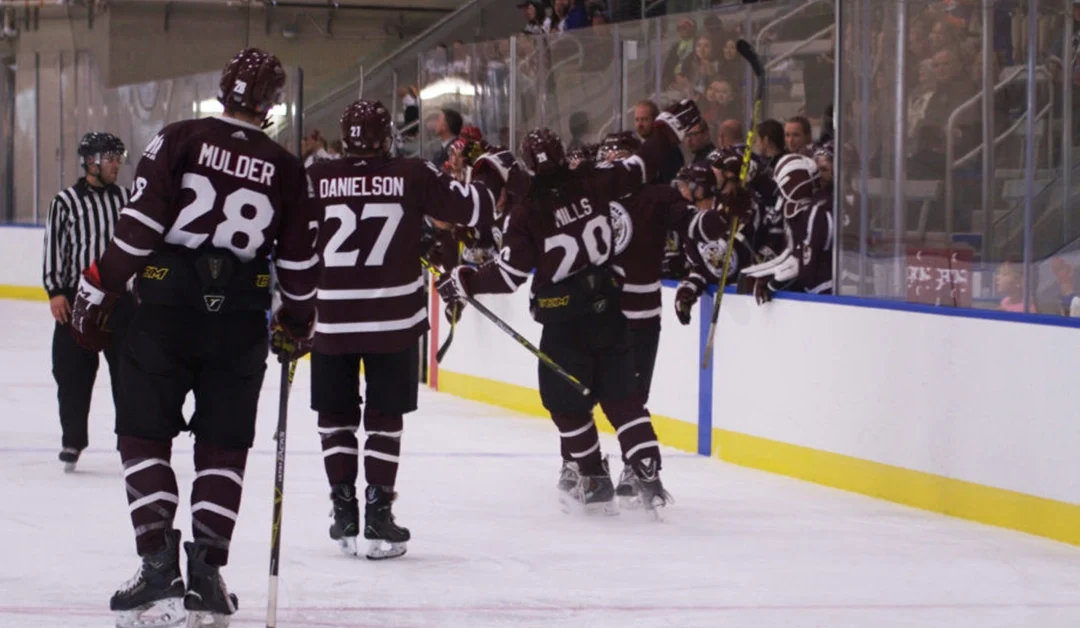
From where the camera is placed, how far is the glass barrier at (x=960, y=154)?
5270 mm

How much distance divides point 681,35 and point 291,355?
14.8ft

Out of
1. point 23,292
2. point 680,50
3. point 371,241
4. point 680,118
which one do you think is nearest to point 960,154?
point 680,118

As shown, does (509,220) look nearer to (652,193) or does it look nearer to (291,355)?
(652,193)

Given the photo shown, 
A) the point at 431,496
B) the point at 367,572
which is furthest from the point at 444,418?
the point at 367,572

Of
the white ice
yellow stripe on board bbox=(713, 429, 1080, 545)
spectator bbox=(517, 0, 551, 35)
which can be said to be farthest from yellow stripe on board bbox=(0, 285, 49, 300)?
yellow stripe on board bbox=(713, 429, 1080, 545)

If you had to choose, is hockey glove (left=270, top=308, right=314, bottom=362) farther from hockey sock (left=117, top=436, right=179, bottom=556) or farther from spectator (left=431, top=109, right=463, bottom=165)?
spectator (left=431, top=109, right=463, bottom=165)

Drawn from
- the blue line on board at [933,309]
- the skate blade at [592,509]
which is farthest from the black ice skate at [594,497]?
the blue line on board at [933,309]

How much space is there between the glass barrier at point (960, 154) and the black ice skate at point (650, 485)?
113 centimetres

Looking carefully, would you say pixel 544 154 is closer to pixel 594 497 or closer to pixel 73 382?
pixel 594 497

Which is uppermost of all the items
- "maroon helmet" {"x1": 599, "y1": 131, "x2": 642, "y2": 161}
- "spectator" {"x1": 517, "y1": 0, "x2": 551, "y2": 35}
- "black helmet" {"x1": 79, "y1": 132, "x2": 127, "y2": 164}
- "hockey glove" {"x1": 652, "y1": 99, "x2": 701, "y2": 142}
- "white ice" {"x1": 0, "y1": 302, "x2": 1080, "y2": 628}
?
"spectator" {"x1": 517, "y1": 0, "x2": 551, "y2": 35}

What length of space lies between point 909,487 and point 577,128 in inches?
143

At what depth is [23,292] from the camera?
13883mm

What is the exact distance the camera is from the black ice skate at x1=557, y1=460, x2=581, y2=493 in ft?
18.2

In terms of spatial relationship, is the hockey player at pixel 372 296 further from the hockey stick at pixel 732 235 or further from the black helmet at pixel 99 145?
the hockey stick at pixel 732 235
